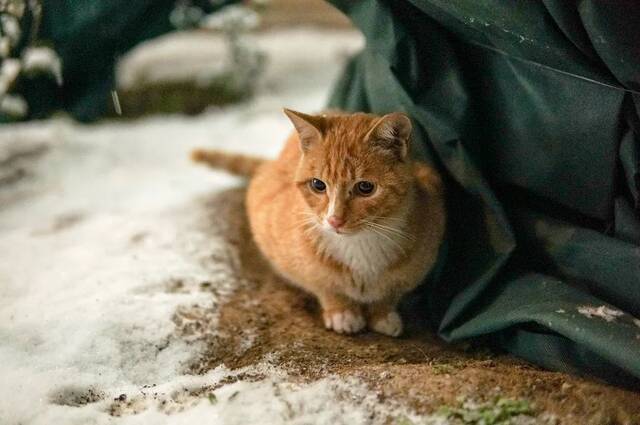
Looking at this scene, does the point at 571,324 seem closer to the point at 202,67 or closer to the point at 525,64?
the point at 525,64

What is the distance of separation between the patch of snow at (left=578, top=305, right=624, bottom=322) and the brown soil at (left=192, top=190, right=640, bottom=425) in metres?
0.17

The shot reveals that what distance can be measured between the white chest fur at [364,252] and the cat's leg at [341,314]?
4.4 inches

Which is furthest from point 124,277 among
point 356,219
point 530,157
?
point 530,157

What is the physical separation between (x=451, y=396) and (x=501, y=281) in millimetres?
487

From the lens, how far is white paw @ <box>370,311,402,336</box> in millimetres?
1829

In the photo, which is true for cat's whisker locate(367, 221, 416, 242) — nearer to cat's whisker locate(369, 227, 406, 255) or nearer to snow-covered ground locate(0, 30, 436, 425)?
cat's whisker locate(369, 227, 406, 255)

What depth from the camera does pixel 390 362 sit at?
163 cm

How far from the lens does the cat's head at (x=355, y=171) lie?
5.32ft

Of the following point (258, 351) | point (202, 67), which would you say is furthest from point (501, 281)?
point (202, 67)

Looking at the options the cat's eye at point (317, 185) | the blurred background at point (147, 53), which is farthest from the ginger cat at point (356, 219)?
the blurred background at point (147, 53)

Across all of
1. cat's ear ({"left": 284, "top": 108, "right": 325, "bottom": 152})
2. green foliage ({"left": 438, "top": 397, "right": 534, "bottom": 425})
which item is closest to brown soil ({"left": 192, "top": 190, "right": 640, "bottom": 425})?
green foliage ({"left": 438, "top": 397, "right": 534, "bottom": 425})

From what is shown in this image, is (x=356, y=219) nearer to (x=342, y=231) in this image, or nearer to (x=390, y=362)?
(x=342, y=231)

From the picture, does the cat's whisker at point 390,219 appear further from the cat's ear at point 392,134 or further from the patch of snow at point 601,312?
the patch of snow at point 601,312

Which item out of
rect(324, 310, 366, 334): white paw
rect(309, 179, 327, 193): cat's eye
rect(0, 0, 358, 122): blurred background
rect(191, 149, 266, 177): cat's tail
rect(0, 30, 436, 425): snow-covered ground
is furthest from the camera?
rect(191, 149, 266, 177): cat's tail
